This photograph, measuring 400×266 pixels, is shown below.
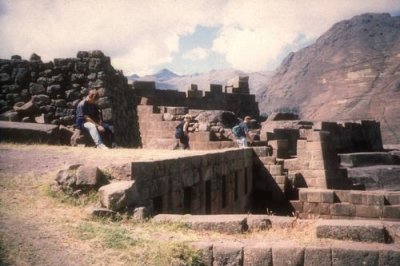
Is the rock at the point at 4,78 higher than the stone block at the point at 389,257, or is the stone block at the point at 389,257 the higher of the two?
the rock at the point at 4,78

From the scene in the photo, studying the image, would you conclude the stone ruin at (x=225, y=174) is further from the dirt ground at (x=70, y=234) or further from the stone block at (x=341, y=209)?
the dirt ground at (x=70, y=234)

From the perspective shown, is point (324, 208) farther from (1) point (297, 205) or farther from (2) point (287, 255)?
(2) point (287, 255)

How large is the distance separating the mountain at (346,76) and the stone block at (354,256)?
177 ft

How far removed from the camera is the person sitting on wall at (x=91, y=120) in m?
12.5

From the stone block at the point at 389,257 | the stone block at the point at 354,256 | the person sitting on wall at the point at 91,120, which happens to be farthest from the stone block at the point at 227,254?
the person sitting on wall at the point at 91,120

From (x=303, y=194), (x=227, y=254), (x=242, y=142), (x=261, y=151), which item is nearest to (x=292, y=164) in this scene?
(x=261, y=151)

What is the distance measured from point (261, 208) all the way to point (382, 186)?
6040mm

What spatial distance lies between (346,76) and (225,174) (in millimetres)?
70480

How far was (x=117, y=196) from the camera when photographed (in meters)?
7.11

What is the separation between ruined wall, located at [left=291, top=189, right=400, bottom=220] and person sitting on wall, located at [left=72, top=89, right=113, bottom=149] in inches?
251

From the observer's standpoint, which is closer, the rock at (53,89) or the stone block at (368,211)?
the stone block at (368,211)

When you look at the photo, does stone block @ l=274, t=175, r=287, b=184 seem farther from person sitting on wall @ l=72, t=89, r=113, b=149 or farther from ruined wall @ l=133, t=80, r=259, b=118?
ruined wall @ l=133, t=80, r=259, b=118

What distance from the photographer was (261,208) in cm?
1669

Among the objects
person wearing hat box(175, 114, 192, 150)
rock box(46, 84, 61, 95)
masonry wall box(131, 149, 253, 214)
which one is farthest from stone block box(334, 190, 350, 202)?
rock box(46, 84, 61, 95)
